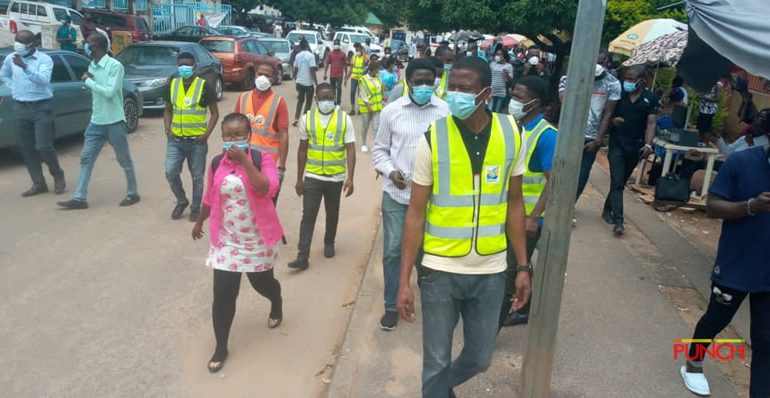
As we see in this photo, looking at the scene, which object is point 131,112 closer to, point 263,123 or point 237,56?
point 263,123

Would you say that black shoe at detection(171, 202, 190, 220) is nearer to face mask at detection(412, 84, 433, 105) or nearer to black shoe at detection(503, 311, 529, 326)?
face mask at detection(412, 84, 433, 105)

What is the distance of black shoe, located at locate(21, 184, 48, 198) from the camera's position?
7.20 meters

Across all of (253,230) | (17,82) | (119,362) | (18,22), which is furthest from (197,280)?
(18,22)

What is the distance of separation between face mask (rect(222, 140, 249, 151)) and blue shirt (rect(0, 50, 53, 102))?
4.54 metres

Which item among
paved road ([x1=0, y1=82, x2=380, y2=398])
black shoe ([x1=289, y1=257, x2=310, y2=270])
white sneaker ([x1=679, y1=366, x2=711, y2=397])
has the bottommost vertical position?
paved road ([x1=0, y1=82, x2=380, y2=398])

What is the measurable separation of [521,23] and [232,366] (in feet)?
42.8

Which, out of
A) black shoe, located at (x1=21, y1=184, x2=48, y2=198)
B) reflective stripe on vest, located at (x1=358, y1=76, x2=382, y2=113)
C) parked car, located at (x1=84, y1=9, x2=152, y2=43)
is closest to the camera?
black shoe, located at (x1=21, y1=184, x2=48, y2=198)

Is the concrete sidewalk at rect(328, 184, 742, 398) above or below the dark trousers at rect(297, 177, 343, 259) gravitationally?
below

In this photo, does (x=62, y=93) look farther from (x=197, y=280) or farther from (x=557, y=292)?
(x=557, y=292)

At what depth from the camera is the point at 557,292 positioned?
2975mm

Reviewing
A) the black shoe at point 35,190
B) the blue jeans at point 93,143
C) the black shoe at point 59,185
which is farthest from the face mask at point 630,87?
the black shoe at point 35,190

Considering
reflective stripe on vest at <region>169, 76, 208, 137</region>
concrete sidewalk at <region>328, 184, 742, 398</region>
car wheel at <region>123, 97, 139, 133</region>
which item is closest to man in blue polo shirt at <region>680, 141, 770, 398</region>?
concrete sidewalk at <region>328, 184, 742, 398</region>

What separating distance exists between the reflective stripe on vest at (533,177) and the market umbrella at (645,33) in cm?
804

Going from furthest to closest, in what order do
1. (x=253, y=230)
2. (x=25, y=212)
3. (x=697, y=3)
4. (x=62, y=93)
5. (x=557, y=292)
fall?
(x=62, y=93), (x=25, y=212), (x=697, y=3), (x=253, y=230), (x=557, y=292)
